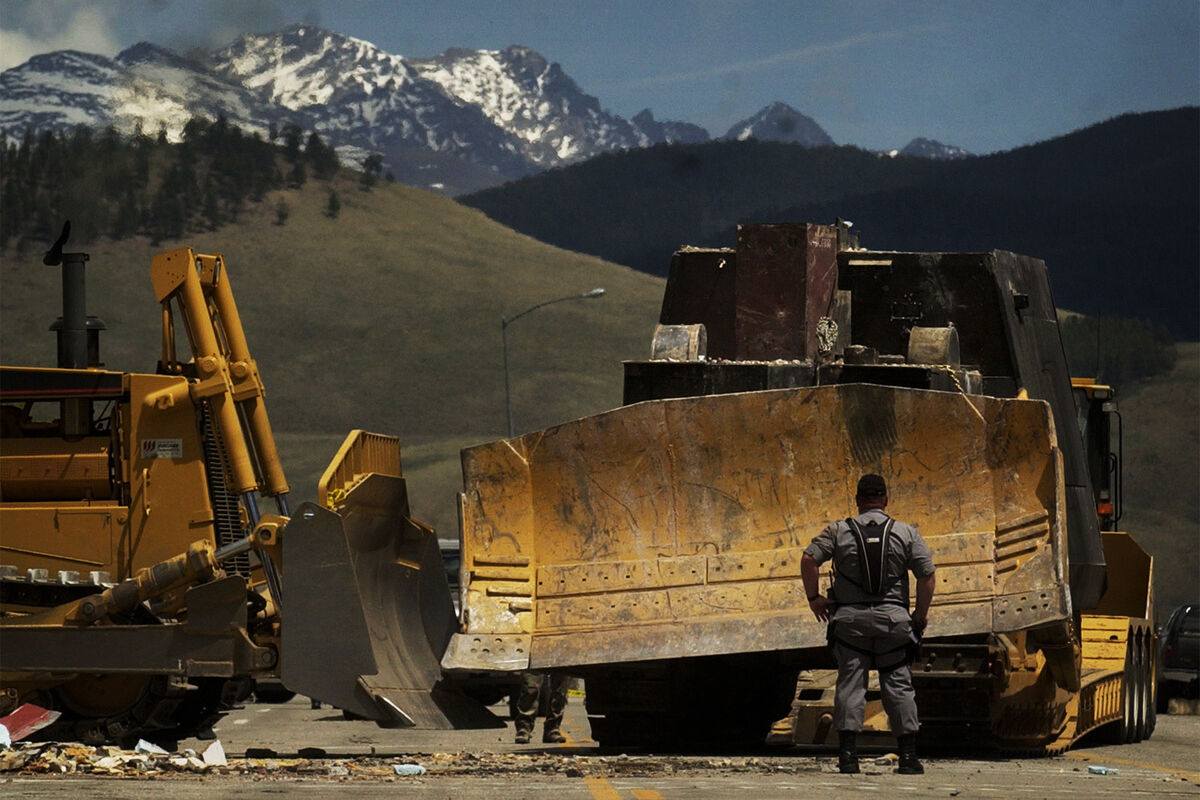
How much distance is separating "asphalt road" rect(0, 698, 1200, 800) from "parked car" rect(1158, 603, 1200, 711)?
34.6 ft

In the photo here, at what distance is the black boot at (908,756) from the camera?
36.4 ft

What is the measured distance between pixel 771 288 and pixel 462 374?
334ft

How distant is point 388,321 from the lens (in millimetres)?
128125

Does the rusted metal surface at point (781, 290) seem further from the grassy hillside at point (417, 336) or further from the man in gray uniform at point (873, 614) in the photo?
the grassy hillside at point (417, 336)

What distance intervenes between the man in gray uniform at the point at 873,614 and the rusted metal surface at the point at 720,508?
0.97 m

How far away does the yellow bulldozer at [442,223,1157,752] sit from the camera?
480 inches

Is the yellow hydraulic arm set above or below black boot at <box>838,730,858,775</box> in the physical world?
above

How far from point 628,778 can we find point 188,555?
5178 millimetres

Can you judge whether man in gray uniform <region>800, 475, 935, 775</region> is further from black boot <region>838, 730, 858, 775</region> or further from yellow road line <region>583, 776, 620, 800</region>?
yellow road line <region>583, 776, 620, 800</region>

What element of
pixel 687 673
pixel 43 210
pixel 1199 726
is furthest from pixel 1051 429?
pixel 43 210

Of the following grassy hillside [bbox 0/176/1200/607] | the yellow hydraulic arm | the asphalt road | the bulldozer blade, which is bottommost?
the asphalt road

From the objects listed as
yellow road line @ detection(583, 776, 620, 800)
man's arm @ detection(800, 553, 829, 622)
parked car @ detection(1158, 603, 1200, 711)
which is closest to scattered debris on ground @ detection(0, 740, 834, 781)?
yellow road line @ detection(583, 776, 620, 800)

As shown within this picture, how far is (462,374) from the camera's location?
115875 mm

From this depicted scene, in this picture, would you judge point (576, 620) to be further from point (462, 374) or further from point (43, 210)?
point (43, 210)
